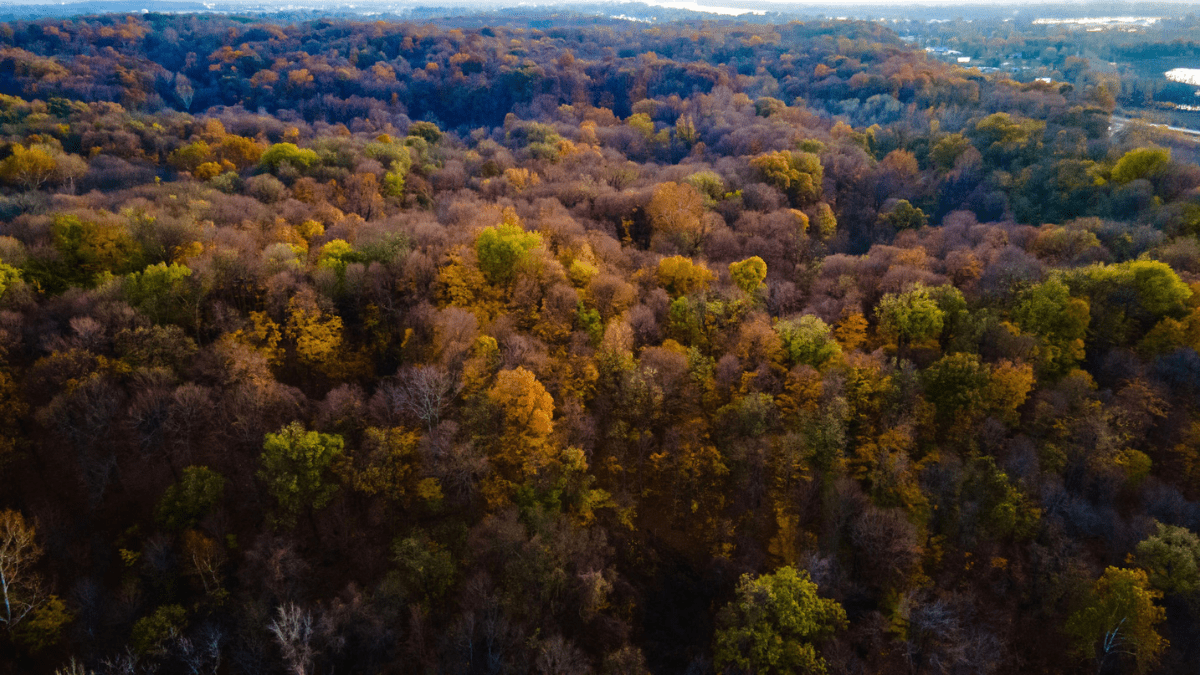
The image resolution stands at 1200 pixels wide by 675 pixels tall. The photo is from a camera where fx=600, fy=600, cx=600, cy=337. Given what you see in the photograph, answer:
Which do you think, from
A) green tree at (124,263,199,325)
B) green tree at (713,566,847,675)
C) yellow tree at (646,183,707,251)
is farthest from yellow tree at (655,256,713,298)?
green tree at (124,263,199,325)

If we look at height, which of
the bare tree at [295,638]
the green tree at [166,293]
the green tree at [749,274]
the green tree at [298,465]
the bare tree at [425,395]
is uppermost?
the green tree at [166,293]

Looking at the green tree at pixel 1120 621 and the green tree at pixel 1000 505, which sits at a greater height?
the green tree at pixel 1000 505

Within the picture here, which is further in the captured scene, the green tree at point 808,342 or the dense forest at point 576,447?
the green tree at point 808,342

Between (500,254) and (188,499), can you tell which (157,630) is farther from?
(500,254)

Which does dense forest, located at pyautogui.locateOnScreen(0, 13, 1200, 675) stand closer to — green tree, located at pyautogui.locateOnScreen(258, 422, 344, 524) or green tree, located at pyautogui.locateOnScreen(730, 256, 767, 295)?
green tree, located at pyautogui.locateOnScreen(258, 422, 344, 524)

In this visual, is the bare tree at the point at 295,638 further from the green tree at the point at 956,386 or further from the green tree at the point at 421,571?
the green tree at the point at 956,386

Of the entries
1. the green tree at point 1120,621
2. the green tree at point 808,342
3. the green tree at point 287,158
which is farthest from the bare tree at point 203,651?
the green tree at point 287,158
